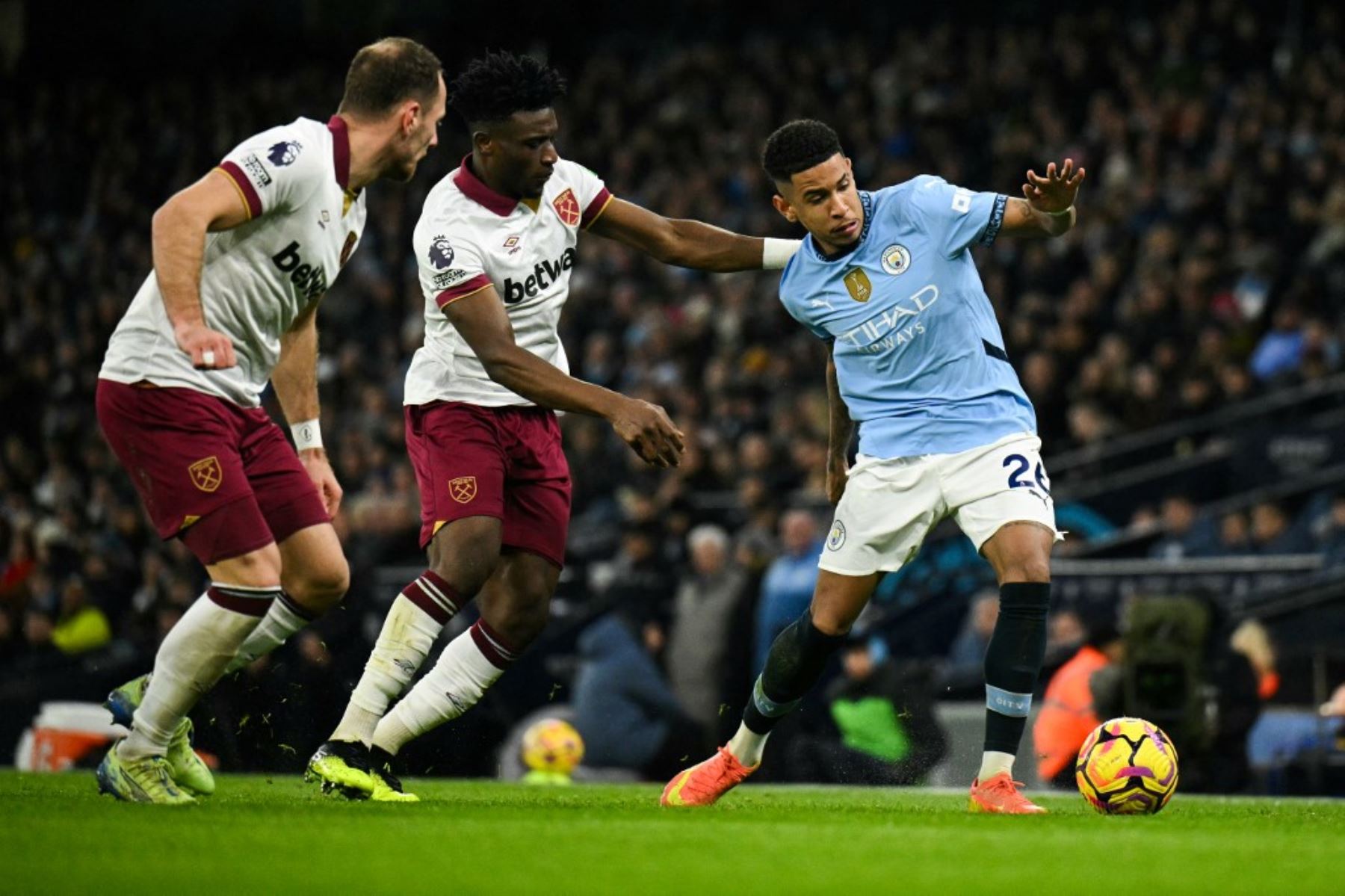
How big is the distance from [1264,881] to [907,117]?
1866cm

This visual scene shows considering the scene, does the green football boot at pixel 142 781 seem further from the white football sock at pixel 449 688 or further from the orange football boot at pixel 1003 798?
the orange football boot at pixel 1003 798

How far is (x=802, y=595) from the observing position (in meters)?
12.9

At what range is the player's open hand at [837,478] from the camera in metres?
7.79

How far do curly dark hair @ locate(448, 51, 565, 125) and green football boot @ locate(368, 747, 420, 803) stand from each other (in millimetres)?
2390

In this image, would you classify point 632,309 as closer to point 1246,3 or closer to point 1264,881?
point 1246,3

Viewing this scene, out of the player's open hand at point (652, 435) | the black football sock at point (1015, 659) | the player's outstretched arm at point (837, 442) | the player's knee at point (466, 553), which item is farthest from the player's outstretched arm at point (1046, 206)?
the player's knee at point (466, 553)

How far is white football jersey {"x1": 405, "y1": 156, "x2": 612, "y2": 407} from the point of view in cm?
733

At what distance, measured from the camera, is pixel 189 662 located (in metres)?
6.52

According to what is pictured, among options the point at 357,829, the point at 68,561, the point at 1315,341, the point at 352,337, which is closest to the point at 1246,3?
the point at 1315,341

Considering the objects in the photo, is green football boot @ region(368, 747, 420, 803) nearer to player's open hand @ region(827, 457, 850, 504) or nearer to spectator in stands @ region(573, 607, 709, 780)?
player's open hand @ region(827, 457, 850, 504)

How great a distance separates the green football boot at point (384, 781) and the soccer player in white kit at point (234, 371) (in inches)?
24.1

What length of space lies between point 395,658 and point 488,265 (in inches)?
58.9

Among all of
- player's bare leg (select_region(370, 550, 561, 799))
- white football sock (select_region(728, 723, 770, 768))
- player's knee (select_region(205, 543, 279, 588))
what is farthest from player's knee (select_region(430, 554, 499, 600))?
white football sock (select_region(728, 723, 770, 768))

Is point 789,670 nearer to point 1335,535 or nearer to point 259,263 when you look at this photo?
point 259,263
